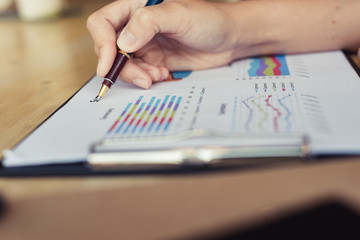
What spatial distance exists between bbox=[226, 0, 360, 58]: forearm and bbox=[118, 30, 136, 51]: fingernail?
21 centimetres

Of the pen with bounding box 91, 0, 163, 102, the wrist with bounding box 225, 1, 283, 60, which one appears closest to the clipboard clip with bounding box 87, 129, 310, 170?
the pen with bounding box 91, 0, 163, 102

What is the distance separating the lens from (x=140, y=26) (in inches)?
22.6

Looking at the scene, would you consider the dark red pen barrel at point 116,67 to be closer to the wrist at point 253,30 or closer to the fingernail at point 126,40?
the fingernail at point 126,40

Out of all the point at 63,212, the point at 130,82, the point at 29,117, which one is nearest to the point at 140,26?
the point at 130,82

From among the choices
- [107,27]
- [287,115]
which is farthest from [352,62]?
[107,27]

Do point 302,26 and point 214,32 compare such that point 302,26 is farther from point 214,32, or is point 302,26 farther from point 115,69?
point 115,69

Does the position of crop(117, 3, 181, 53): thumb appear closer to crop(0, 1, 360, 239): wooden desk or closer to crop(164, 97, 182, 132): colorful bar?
crop(164, 97, 182, 132): colorful bar

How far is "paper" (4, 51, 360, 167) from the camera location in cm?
39

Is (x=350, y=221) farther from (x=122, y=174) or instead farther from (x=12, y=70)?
(x=12, y=70)

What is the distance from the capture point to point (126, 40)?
58 cm

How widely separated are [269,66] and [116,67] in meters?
0.24

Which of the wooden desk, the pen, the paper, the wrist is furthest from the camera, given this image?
the wrist

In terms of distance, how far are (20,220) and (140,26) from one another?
0.34 m

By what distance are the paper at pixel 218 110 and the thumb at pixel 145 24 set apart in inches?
2.5
